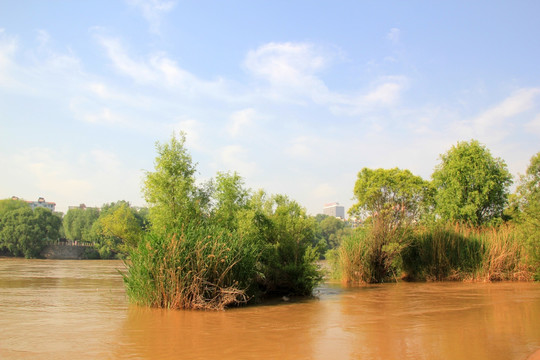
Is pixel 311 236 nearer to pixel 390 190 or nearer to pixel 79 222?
pixel 390 190

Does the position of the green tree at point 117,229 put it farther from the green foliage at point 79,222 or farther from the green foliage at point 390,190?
the green foliage at point 390,190

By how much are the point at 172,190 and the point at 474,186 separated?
63.3 feet

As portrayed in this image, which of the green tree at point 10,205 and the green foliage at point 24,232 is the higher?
the green tree at point 10,205

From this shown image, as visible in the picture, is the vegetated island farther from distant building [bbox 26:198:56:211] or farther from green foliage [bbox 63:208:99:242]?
distant building [bbox 26:198:56:211]

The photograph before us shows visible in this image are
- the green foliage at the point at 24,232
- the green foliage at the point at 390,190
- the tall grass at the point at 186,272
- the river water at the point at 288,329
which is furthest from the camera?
the green foliage at the point at 24,232

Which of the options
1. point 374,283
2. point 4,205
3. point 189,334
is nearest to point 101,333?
point 189,334

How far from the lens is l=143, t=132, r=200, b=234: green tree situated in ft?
50.4

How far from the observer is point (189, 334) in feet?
30.6

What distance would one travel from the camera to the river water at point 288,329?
7754 millimetres

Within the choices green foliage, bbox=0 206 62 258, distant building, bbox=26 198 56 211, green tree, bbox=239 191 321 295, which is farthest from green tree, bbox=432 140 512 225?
distant building, bbox=26 198 56 211

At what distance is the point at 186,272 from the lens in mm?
12570

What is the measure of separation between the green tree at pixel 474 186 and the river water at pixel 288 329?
37.8 feet

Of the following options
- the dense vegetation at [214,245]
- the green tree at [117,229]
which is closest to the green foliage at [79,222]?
the green tree at [117,229]

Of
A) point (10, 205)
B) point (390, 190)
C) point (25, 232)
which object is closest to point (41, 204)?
point (10, 205)
